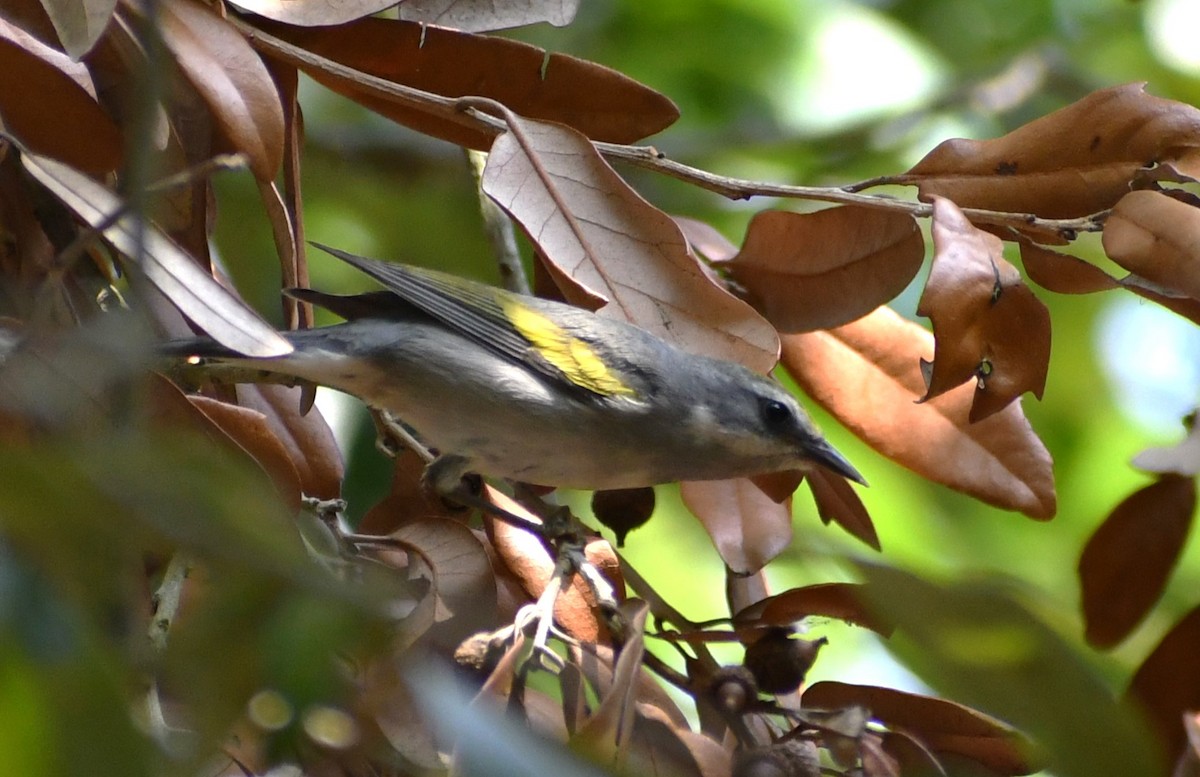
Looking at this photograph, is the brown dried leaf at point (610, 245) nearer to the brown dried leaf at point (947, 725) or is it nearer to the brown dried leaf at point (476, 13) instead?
the brown dried leaf at point (476, 13)

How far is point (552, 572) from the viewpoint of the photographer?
78.7 inches

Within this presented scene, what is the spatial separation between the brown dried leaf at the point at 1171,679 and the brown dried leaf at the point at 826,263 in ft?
2.57

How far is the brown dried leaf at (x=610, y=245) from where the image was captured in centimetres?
205

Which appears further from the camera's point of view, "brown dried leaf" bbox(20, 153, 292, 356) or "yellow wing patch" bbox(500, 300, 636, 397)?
"yellow wing patch" bbox(500, 300, 636, 397)

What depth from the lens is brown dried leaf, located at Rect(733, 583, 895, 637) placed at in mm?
1917

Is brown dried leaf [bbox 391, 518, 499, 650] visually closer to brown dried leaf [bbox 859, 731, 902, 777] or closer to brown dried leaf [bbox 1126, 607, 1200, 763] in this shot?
brown dried leaf [bbox 859, 731, 902, 777]

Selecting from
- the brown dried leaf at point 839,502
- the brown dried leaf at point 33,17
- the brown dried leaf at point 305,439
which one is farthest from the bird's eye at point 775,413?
the brown dried leaf at point 33,17

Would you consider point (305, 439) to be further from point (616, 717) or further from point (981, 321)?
point (981, 321)

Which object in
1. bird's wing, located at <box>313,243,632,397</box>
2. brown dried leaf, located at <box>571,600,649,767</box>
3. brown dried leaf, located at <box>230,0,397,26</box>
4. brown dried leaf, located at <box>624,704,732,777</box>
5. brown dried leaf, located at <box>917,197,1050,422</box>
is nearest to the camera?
brown dried leaf, located at <box>571,600,649,767</box>

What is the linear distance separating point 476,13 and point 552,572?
3.52 feet

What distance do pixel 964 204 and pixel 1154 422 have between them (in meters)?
3.42

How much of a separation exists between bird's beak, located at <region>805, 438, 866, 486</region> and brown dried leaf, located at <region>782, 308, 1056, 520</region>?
0.06 metres

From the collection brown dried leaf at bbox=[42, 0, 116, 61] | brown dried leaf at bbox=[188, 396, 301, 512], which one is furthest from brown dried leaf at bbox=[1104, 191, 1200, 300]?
brown dried leaf at bbox=[42, 0, 116, 61]

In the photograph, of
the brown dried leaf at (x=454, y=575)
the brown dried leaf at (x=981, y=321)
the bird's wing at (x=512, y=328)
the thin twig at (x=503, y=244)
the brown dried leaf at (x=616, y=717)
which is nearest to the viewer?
the brown dried leaf at (x=616, y=717)
